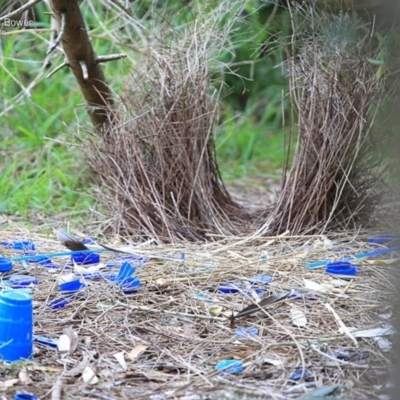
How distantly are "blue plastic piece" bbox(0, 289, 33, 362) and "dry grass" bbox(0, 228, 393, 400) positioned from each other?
0.04 m

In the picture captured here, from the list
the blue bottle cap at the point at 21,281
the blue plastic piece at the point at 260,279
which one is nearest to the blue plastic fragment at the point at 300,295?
the blue plastic piece at the point at 260,279

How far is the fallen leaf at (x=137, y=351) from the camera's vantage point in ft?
5.98

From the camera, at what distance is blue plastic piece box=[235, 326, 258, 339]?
1.92 metres

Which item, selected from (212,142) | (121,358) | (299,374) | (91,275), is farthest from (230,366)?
(212,142)

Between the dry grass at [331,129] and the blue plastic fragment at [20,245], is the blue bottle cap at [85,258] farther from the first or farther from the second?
the dry grass at [331,129]

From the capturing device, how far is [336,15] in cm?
286

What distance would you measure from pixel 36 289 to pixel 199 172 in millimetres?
1013

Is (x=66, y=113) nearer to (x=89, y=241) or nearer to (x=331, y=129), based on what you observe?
(x=89, y=241)

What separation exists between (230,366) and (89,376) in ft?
1.07

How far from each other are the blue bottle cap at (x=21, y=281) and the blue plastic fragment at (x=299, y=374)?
0.94m

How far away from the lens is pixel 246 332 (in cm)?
194

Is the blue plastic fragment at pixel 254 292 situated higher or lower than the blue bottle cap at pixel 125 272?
lower

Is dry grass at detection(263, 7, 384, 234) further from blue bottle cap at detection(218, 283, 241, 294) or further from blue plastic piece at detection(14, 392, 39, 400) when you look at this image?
blue plastic piece at detection(14, 392, 39, 400)

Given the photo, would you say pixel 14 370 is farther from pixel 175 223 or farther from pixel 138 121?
pixel 138 121
